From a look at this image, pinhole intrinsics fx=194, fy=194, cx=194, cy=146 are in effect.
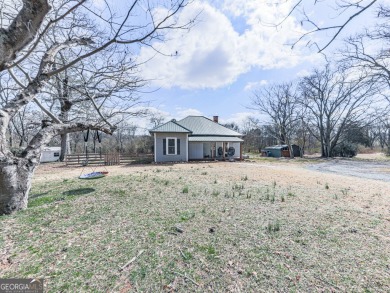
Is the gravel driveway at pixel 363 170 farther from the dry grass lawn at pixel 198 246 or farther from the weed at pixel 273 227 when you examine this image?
the weed at pixel 273 227

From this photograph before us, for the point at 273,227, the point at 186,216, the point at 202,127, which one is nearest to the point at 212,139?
the point at 202,127

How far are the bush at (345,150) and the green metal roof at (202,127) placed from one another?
19.6 m

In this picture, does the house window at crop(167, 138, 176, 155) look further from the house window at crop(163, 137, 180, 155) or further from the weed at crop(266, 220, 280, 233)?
the weed at crop(266, 220, 280, 233)

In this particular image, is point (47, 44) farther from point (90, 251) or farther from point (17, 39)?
point (90, 251)

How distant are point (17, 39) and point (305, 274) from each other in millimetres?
4677

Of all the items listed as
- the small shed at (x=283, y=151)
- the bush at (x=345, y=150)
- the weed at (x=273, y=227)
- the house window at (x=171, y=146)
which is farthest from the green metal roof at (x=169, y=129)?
the bush at (x=345, y=150)

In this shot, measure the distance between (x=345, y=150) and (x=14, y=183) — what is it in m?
38.4

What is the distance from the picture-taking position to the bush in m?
30.5

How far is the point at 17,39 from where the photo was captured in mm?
2613

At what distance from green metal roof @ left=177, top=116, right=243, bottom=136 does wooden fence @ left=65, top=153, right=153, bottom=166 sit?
6210 millimetres

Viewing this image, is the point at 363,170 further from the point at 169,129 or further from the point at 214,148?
the point at 169,129

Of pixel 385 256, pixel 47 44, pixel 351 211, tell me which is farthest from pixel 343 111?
pixel 47 44

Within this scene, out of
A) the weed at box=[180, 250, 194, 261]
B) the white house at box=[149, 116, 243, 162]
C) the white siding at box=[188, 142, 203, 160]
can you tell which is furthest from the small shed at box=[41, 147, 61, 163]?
the weed at box=[180, 250, 194, 261]

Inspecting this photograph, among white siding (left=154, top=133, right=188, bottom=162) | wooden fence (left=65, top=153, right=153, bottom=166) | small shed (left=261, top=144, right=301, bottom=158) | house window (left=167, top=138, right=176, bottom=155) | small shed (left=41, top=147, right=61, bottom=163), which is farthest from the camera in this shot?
small shed (left=261, top=144, right=301, bottom=158)
